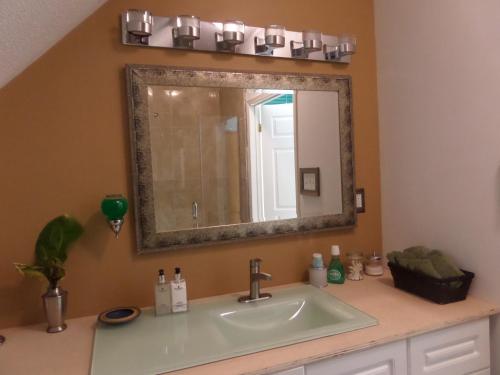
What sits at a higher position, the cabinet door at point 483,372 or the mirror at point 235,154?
the mirror at point 235,154

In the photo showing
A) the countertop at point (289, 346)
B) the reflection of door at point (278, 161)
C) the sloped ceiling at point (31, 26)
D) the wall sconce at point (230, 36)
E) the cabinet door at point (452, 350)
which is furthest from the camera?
the reflection of door at point (278, 161)

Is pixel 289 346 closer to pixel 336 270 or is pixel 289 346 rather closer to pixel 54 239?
pixel 336 270

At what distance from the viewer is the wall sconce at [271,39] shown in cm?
156

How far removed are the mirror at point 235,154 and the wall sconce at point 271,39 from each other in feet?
0.39

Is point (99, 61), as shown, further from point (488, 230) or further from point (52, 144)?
point (488, 230)

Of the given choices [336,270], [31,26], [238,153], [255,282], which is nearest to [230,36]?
[238,153]

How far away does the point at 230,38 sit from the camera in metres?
1.50

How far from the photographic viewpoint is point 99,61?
4.66 ft

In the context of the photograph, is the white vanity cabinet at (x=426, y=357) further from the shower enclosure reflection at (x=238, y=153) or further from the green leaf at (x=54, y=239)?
the green leaf at (x=54, y=239)

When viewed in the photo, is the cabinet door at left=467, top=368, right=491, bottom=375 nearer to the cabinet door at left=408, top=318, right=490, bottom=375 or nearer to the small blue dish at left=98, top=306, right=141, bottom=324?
the cabinet door at left=408, top=318, right=490, bottom=375

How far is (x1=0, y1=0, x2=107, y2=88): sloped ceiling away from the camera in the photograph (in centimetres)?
92

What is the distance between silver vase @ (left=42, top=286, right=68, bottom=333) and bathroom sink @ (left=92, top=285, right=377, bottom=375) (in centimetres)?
14

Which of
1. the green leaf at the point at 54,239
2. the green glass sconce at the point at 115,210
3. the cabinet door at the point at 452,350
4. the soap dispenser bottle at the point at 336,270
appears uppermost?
the green glass sconce at the point at 115,210

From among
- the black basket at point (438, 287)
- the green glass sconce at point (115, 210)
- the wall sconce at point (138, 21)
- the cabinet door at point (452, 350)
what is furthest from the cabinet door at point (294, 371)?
the wall sconce at point (138, 21)
